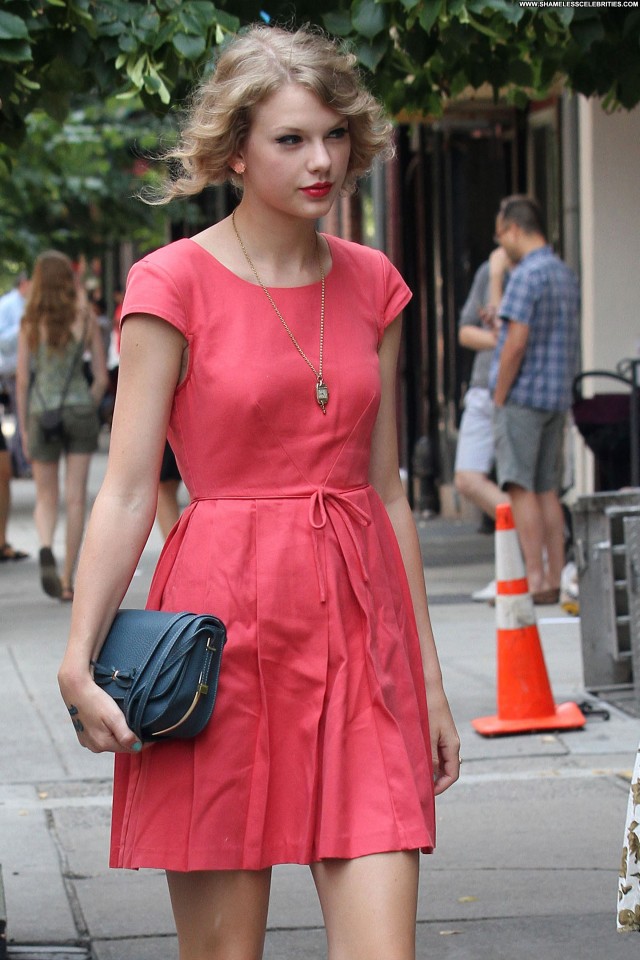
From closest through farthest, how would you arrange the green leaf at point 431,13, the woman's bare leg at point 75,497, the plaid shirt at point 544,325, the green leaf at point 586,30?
the green leaf at point 431,13 → the green leaf at point 586,30 → the plaid shirt at point 544,325 → the woman's bare leg at point 75,497

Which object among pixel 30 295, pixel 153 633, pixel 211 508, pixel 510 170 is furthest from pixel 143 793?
pixel 510 170

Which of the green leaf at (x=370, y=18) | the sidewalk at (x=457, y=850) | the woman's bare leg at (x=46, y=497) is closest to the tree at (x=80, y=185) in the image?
the woman's bare leg at (x=46, y=497)

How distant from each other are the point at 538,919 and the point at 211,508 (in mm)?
2091

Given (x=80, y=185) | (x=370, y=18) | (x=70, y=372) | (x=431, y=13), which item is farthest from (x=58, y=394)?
(x=80, y=185)

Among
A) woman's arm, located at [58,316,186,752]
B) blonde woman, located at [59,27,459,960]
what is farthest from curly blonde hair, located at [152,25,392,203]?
woman's arm, located at [58,316,186,752]

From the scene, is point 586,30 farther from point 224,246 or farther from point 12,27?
point 224,246

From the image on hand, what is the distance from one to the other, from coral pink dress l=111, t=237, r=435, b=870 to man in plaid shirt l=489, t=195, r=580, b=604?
19.6ft

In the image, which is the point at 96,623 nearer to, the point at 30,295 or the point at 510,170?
the point at 30,295

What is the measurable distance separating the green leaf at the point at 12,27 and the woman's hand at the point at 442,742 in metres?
2.00

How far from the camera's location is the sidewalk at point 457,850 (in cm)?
436

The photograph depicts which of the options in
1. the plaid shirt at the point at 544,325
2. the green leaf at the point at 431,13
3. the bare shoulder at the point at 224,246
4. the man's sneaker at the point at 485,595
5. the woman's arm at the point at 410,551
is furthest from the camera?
the man's sneaker at the point at 485,595

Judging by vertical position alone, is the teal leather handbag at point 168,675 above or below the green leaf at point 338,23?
below

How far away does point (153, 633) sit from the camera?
9.04 feet

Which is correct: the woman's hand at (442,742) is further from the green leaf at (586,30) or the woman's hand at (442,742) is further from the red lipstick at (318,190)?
the green leaf at (586,30)
